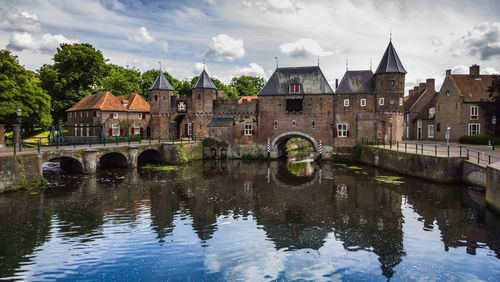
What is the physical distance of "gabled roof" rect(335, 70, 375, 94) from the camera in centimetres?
3566

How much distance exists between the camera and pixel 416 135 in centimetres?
4603

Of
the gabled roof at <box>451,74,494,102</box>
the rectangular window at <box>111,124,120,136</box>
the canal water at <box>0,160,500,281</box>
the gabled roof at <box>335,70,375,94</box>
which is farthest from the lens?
the rectangular window at <box>111,124,120,136</box>

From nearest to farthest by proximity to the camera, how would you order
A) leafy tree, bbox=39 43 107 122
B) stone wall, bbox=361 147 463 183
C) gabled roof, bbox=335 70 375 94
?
stone wall, bbox=361 147 463 183 → gabled roof, bbox=335 70 375 94 → leafy tree, bbox=39 43 107 122

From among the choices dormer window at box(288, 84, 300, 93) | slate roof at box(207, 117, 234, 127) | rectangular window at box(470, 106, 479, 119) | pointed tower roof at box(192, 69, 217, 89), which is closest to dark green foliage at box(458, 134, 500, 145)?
rectangular window at box(470, 106, 479, 119)

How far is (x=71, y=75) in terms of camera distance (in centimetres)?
4625

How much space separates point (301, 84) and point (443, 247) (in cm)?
2750

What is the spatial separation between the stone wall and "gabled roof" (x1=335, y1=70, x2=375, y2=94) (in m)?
8.36

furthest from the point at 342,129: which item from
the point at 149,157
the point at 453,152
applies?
the point at 149,157

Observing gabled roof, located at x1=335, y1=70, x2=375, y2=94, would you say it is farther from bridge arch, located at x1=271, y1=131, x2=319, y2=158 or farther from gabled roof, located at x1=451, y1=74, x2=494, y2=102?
gabled roof, located at x1=451, y1=74, x2=494, y2=102

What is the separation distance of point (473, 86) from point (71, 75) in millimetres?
51532

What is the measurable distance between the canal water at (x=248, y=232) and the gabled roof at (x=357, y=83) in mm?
15043

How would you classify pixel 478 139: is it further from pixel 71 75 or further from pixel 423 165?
pixel 71 75

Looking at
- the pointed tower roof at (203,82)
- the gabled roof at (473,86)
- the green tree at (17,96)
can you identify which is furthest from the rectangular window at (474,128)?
the green tree at (17,96)

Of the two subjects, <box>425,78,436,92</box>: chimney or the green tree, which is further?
<box>425,78,436,92</box>: chimney
